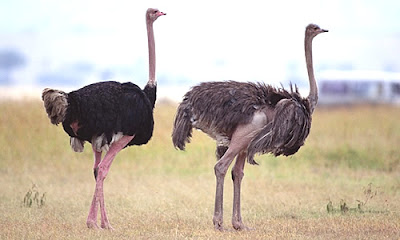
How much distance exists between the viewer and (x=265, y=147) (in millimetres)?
8719

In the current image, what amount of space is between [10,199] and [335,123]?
34.3ft

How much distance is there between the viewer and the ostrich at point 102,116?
842cm

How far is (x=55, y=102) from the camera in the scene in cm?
831

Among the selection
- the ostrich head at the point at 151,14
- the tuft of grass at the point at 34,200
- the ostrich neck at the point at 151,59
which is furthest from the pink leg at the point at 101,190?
the tuft of grass at the point at 34,200

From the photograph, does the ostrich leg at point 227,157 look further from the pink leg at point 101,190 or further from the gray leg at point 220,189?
the pink leg at point 101,190

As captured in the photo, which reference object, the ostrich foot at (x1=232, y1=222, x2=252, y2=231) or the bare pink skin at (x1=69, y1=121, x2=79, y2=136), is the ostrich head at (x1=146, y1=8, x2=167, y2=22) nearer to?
the bare pink skin at (x1=69, y1=121, x2=79, y2=136)

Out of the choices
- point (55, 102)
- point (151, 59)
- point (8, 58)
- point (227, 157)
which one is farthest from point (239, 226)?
point (8, 58)

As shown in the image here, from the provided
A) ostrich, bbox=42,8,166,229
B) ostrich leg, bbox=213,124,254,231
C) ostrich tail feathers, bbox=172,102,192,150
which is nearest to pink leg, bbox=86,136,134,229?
ostrich, bbox=42,8,166,229

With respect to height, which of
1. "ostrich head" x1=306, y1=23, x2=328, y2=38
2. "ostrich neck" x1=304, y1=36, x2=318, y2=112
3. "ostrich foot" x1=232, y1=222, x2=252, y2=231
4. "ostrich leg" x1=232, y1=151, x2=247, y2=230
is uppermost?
"ostrich head" x1=306, y1=23, x2=328, y2=38

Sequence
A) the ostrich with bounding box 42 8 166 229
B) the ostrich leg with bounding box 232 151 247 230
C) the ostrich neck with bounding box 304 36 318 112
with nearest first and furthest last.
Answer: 1. the ostrich with bounding box 42 8 166 229
2. the ostrich leg with bounding box 232 151 247 230
3. the ostrich neck with bounding box 304 36 318 112

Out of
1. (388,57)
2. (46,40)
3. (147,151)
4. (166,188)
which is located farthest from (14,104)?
(46,40)

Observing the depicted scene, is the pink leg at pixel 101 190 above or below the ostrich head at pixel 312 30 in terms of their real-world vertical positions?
below

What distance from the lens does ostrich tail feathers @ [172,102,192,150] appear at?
29.6 ft

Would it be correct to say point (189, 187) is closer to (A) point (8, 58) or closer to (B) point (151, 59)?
(B) point (151, 59)
